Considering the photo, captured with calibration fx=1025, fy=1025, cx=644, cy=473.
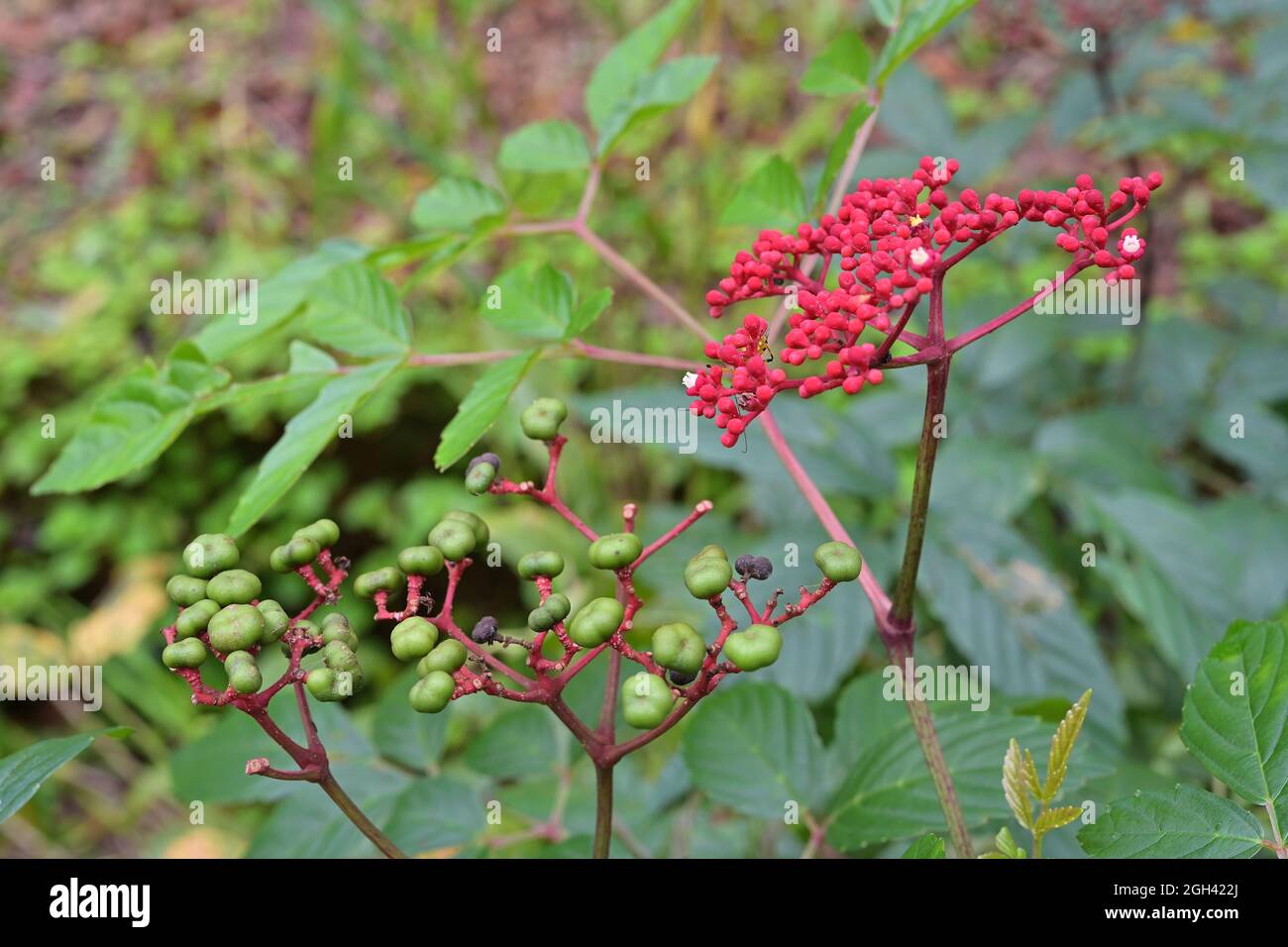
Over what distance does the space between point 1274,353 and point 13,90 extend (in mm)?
6149

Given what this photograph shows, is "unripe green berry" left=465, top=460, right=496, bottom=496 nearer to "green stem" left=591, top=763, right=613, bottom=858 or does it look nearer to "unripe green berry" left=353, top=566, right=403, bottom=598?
"unripe green berry" left=353, top=566, right=403, bottom=598

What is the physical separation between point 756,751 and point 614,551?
0.47m

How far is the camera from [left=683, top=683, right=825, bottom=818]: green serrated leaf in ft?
3.67

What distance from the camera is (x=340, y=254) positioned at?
55.0 inches

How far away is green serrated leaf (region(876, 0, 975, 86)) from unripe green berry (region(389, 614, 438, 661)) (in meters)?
0.78

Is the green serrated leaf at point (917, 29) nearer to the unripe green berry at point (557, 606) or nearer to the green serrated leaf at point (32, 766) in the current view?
the unripe green berry at point (557, 606)

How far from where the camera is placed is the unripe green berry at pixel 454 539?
0.83m
